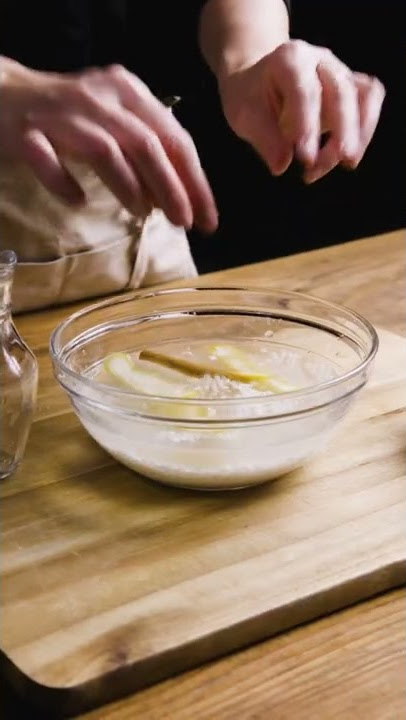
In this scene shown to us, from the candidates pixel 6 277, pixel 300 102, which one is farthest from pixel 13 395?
pixel 300 102

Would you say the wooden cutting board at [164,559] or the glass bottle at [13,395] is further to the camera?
the glass bottle at [13,395]

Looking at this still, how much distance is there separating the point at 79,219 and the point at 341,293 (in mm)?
266

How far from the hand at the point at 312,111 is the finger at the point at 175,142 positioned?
0.11 meters

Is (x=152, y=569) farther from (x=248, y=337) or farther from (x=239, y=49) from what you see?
(x=239, y=49)

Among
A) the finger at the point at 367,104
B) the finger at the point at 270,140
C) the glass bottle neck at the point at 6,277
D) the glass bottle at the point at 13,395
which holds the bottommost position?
the glass bottle at the point at 13,395

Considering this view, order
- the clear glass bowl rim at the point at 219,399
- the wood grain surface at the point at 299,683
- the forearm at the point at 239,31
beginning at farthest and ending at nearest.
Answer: the forearm at the point at 239,31 < the clear glass bowl rim at the point at 219,399 < the wood grain surface at the point at 299,683

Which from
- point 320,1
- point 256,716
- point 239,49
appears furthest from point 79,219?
point 320,1

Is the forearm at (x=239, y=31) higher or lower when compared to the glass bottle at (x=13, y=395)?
higher

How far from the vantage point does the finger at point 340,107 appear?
739 mm

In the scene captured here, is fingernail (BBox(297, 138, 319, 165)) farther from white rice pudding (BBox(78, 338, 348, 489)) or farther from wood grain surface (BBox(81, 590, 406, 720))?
wood grain surface (BBox(81, 590, 406, 720))

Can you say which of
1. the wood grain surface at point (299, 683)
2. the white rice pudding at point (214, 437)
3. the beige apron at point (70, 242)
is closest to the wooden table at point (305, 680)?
the wood grain surface at point (299, 683)

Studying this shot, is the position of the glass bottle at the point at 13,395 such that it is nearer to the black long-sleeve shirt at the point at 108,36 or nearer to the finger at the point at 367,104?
the finger at the point at 367,104

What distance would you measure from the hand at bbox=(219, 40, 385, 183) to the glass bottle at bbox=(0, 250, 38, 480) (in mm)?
238

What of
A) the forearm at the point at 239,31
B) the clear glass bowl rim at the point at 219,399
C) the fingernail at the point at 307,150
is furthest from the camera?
the forearm at the point at 239,31
